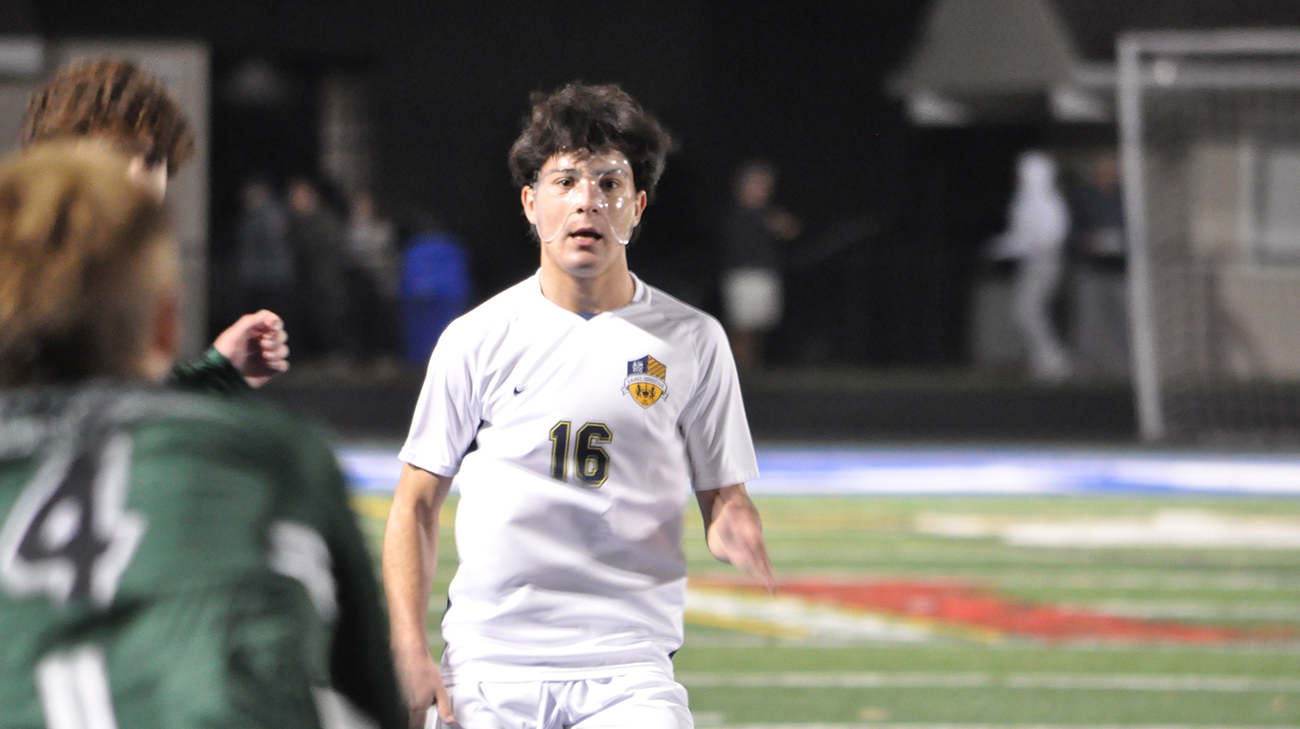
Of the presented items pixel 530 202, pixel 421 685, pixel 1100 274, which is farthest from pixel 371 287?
pixel 421 685

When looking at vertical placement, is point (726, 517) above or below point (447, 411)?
below

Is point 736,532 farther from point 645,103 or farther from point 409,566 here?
point 645,103

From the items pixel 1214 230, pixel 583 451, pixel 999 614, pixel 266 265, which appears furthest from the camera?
pixel 1214 230

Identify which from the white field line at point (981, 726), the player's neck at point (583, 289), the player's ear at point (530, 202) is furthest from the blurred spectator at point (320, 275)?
the player's neck at point (583, 289)

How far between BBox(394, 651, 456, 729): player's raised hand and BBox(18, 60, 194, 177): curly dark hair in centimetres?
99

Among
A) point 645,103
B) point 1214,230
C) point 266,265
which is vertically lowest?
point 266,265

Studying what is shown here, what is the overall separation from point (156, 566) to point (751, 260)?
18239 mm

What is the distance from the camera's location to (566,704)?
352cm

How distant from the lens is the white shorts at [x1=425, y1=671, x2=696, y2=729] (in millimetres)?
3480

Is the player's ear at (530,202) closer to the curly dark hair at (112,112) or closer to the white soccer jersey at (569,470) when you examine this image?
the white soccer jersey at (569,470)

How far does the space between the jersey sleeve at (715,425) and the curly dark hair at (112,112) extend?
1.19 m

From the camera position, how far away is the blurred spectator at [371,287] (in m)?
20.0

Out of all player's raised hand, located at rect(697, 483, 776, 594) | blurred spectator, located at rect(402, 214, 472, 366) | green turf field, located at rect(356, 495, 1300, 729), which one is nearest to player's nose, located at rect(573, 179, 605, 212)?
player's raised hand, located at rect(697, 483, 776, 594)

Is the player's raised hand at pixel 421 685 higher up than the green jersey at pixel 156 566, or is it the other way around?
the green jersey at pixel 156 566
